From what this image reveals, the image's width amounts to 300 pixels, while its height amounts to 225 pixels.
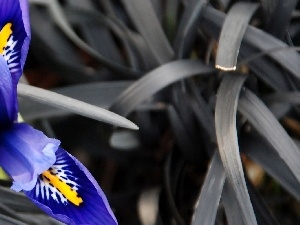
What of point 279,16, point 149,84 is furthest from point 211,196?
point 279,16

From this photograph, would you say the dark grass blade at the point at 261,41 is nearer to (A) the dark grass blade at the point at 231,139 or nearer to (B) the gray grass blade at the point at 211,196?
(A) the dark grass blade at the point at 231,139

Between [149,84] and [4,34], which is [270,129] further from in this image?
[4,34]

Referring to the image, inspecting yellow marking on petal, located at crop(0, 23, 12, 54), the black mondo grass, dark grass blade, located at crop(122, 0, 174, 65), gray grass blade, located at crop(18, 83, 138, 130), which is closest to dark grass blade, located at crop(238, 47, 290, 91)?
the black mondo grass

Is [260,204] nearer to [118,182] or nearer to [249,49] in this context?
[249,49]

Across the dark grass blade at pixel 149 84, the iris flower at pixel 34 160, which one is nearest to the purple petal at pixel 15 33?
the iris flower at pixel 34 160

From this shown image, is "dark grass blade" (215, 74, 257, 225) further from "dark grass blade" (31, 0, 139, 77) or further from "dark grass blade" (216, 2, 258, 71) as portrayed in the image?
"dark grass blade" (31, 0, 139, 77)

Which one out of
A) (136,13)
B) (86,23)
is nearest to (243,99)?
(136,13)

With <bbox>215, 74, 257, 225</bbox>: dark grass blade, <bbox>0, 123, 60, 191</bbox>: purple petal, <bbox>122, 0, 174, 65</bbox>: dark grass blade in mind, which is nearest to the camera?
<bbox>0, 123, 60, 191</bbox>: purple petal
